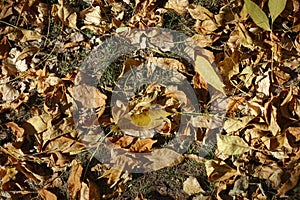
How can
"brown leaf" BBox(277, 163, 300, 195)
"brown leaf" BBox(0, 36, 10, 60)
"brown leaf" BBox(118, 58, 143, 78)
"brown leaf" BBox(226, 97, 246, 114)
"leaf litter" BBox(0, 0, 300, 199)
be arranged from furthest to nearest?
"brown leaf" BBox(0, 36, 10, 60), "brown leaf" BBox(118, 58, 143, 78), "brown leaf" BBox(226, 97, 246, 114), "leaf litter" BBox(0, 0, 300, 199), "brown leaf" BBox(277, 163, 300, 195)

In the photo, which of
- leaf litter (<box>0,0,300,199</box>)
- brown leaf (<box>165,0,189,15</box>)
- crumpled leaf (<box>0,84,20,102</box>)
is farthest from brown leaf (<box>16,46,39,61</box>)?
brown leaf (<box>165,0,189,15</box>)

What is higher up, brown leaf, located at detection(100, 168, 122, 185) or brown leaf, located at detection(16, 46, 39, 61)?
brown leaf, located at detection(16, 46, 39, 61)

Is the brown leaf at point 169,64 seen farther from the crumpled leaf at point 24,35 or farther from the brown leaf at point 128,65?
the crumpled leaf at point 24,35

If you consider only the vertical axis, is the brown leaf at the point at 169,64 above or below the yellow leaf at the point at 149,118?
above

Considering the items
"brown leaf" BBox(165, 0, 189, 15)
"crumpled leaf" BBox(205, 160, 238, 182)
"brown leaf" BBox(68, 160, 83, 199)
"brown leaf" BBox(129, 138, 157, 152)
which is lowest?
"brown leaf" BBox(68, 160, 83, 199)

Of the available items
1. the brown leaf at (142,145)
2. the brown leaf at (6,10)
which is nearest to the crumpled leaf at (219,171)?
the brown leaf at (142,145)

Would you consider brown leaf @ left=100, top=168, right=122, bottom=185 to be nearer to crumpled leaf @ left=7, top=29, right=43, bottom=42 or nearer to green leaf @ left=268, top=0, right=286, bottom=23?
crumpled leaf @ left=7, top=29, right=43, bottom=42

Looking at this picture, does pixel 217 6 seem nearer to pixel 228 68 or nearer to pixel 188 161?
pixel 228 68
